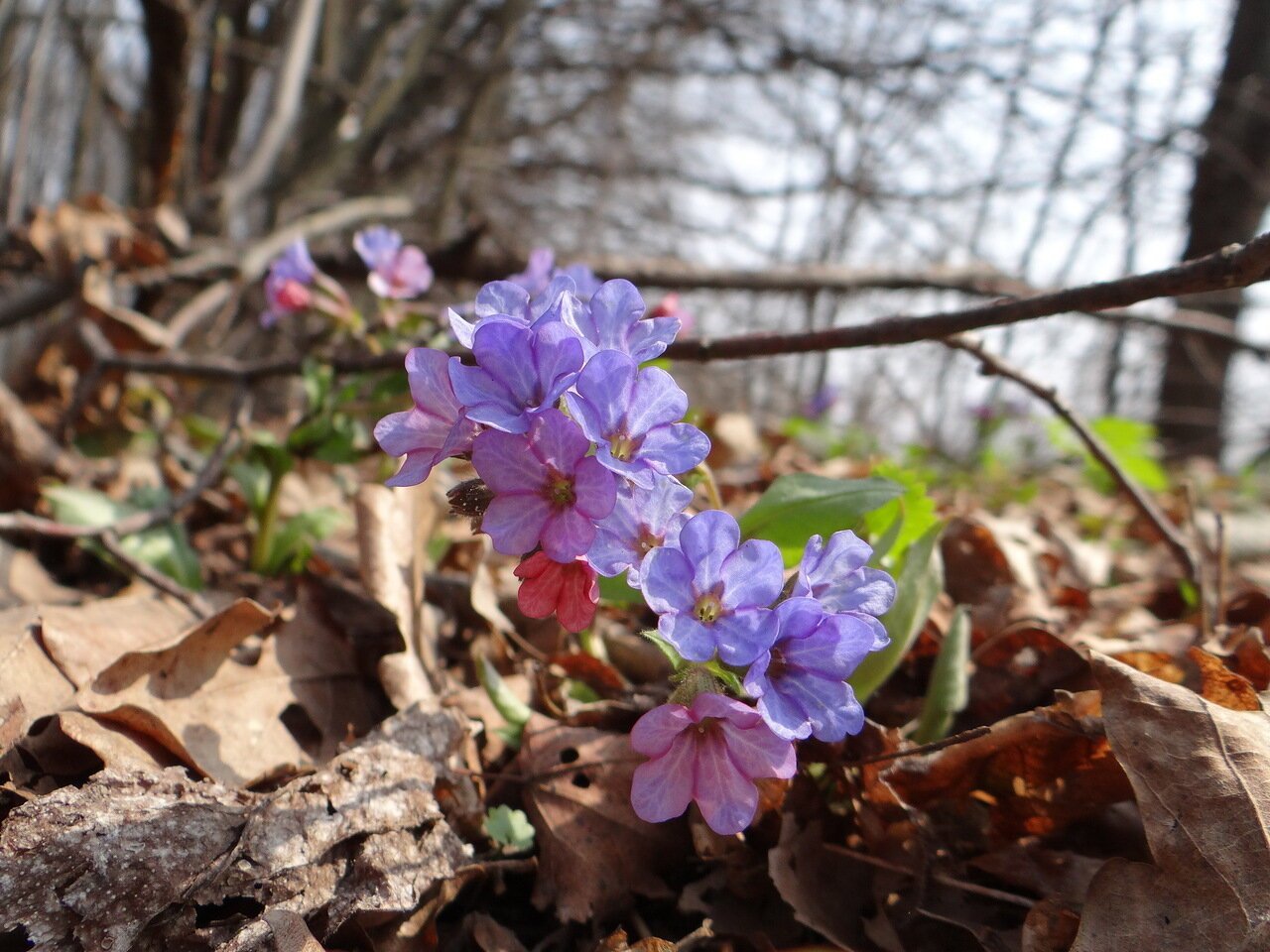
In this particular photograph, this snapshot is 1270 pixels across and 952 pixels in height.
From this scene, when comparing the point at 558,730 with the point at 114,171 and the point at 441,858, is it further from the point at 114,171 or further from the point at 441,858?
the point at 114,171

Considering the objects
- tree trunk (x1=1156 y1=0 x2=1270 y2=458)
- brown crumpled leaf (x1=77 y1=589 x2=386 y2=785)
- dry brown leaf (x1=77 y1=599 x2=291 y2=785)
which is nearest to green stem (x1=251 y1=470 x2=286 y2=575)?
brown crumpled leaf (x1=77 y1=589 x2=386 y2=785)

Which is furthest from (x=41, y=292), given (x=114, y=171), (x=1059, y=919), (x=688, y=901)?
(x=114, y=171)

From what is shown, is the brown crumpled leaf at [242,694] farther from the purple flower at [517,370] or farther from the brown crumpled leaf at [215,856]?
the purple flower at [517,370]

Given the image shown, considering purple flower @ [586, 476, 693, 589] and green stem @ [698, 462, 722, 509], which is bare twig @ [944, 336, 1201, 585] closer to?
green stem @ [698, 462, 722, 509]

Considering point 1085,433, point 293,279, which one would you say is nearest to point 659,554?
point 1085,433

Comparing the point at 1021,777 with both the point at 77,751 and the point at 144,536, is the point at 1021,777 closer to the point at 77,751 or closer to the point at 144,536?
the point at 77,751

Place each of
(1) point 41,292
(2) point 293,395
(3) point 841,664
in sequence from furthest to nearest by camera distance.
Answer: (2) point 293,395
(1) point 41,292
(3) point 841,664
